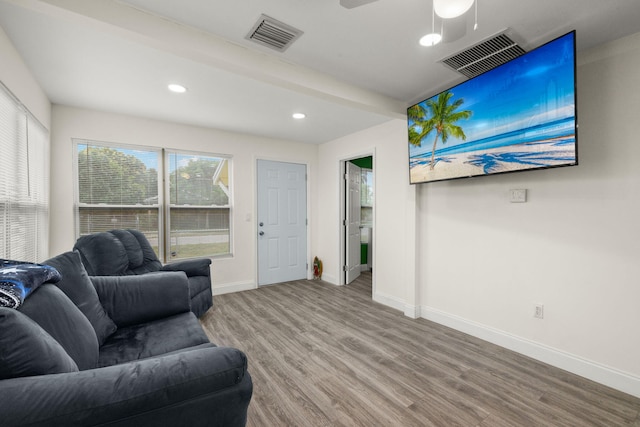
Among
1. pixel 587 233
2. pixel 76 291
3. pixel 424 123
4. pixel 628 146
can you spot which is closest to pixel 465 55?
pixel 424 123

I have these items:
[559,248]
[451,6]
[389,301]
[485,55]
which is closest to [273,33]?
[451,6]

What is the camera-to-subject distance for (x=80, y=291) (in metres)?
1.54

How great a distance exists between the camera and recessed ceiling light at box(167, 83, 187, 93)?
8.73 feet

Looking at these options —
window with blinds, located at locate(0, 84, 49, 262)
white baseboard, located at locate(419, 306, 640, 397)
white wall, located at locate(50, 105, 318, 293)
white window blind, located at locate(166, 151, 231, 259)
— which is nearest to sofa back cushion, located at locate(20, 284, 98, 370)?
window with blinds, located at locate(0, 84, 49, 262)

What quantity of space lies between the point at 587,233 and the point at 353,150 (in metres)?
2.87

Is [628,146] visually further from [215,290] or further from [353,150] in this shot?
[215,290]

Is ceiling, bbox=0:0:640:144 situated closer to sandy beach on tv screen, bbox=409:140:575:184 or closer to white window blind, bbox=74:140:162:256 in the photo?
white window blind, bbox=74:140:162:256

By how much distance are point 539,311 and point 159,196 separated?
14.2ft

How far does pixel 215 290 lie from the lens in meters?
4.05

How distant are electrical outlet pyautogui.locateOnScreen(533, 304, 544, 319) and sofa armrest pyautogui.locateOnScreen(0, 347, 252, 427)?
2.47 meters

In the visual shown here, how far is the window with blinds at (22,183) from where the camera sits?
6.44 feet

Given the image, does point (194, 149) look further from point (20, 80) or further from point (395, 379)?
point (395, 379)

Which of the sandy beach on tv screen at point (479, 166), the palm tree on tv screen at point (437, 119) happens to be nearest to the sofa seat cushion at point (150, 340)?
the sandy beach on tv screen at point (479, 166)

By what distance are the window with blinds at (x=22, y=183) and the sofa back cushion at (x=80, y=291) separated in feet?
2.65
